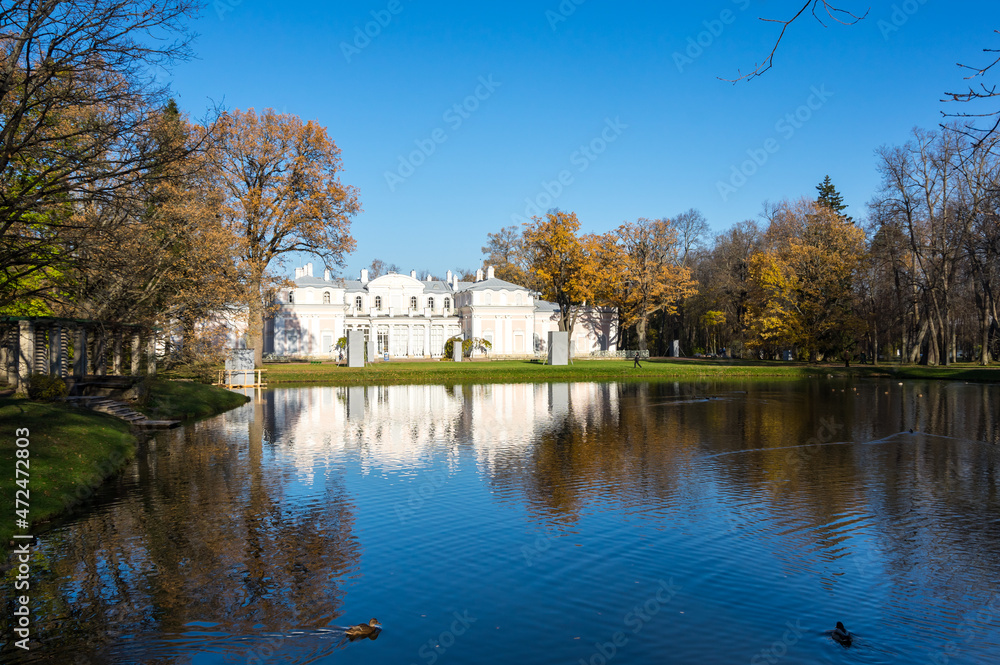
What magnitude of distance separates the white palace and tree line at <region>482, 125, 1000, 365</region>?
16.2ft

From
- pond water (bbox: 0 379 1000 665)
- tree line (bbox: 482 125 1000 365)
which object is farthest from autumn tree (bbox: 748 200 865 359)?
pond water (bbox: 0 379 1000 665)

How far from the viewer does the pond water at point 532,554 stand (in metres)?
6.68

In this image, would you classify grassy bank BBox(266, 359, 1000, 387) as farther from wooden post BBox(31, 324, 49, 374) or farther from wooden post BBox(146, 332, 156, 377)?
wooden post BBox(31, 324, 49, 374)

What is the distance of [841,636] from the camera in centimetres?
661

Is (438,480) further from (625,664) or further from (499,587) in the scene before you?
(625,664)

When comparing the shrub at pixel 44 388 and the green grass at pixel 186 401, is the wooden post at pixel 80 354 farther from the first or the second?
the shrub at pixel 44 388

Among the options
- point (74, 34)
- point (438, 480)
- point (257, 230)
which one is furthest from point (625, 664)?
point (257, 230)

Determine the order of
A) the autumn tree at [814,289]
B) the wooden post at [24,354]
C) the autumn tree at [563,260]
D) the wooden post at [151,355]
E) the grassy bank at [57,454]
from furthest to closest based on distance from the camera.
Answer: the autumn tree at [563,260] < the autumn tree at [814,289] < the wooden post at [151,355] < the wooden post at [24,354] < the grassy bank at [57,454]

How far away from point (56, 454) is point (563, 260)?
48.1 m

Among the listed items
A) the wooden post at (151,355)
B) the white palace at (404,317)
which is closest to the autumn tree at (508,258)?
the white palace at (404,317)

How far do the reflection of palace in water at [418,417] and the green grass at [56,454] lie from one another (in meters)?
3.99

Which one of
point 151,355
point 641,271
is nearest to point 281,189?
point 151,355

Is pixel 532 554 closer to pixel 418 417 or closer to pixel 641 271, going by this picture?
pixel 418 417

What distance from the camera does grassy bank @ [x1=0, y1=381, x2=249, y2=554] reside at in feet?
36.7
